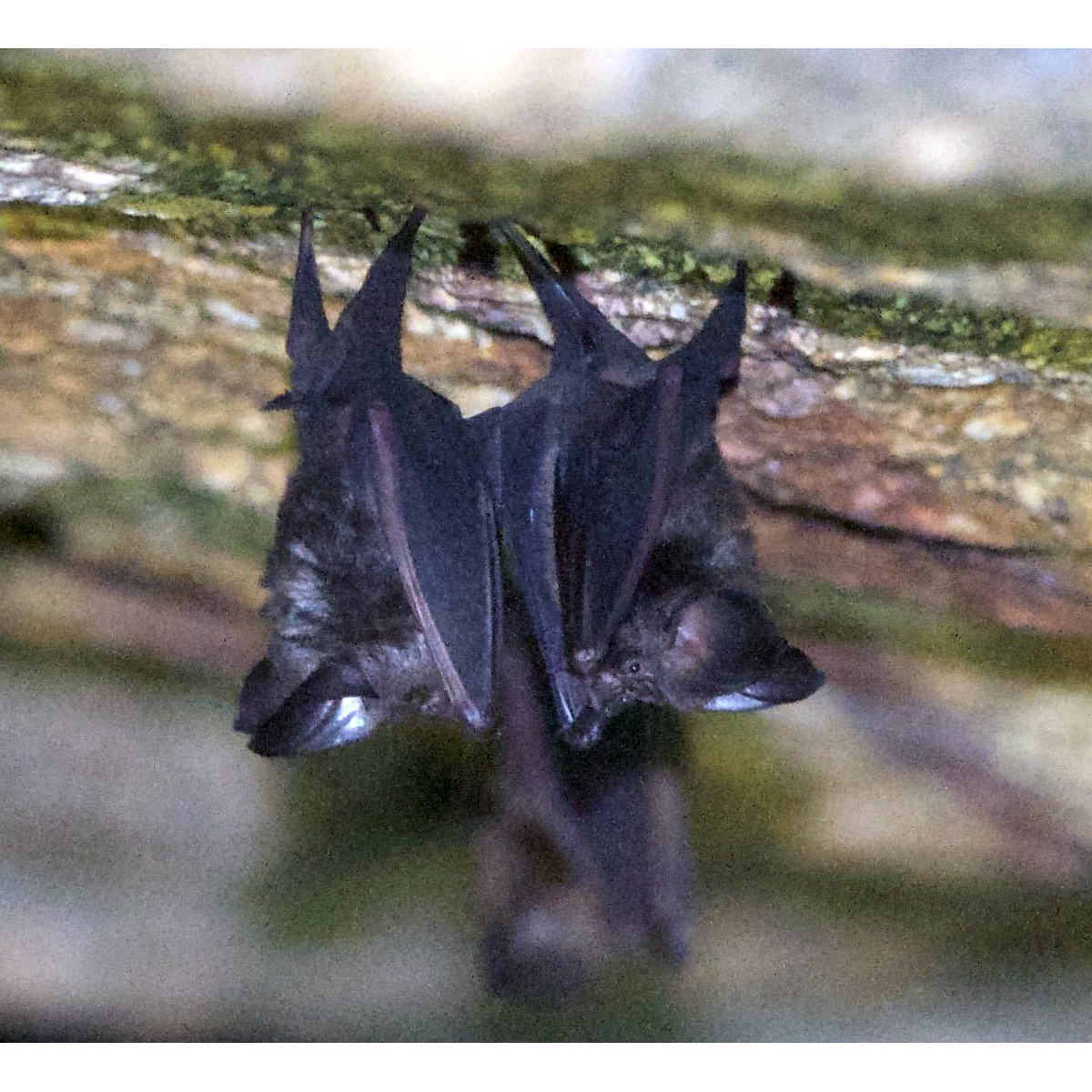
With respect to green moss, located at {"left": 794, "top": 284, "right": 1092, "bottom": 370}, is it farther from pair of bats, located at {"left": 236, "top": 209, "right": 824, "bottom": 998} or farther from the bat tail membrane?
the bat tail membrane

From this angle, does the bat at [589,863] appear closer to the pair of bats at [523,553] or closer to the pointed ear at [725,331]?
the pair of bats at [523,553]

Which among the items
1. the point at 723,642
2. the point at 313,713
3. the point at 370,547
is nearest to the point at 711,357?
the point at 723,642

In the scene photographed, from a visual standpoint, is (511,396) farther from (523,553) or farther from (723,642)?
(723,642)

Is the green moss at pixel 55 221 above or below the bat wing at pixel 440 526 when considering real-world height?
above

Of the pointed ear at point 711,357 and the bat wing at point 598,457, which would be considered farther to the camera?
the pointed ear at point 711,357

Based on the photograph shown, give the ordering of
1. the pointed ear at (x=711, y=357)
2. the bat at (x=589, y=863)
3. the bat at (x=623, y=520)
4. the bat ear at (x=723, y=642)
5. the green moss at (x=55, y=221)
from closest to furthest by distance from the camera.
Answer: the bat ear at (x=723, y=642)
the bat at (x=623, y=520)
the pointed ear at (x=711, y=357)
the green moss at (x=55, y=221)
the bat at (x=589, y=863)

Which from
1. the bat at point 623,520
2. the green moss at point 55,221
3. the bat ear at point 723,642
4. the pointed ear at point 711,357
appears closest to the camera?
the bat ear at point 723,642

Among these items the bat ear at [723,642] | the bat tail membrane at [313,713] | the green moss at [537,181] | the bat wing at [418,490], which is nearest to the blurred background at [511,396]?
the green moss at [537,181]

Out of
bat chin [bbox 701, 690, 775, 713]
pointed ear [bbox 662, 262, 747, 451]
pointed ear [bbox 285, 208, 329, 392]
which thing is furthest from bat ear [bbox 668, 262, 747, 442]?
pointed ear [bbox 285, 208, 329, 392]

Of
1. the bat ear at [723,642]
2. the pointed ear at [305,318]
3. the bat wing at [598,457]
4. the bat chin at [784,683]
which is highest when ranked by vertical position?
the pointed ear at [305,318]
